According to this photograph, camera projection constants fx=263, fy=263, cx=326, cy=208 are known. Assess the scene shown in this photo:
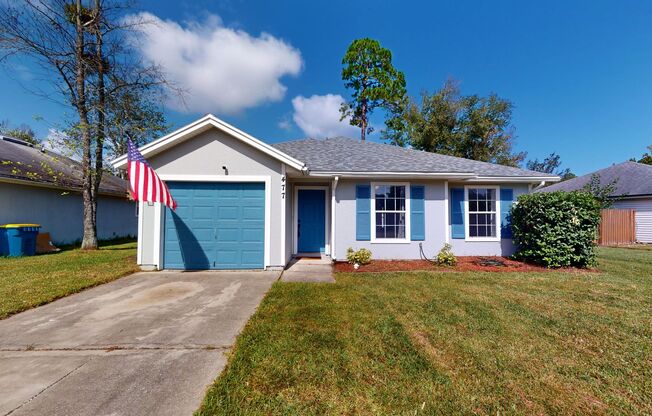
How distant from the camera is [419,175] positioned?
27.2 feet

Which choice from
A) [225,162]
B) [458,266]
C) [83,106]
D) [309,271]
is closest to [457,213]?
[458,266]

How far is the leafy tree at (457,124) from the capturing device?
23.8 m

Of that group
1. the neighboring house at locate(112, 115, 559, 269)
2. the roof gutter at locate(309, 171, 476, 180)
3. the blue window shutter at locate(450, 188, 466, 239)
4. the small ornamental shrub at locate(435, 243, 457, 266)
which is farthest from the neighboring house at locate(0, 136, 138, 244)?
the blue window shutter at locate(450, 188, 466, 239)

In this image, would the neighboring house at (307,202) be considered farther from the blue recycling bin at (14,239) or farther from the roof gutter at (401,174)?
the blue recycling bin at (14,239)

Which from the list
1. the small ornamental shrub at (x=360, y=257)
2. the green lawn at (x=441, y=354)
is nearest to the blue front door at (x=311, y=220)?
the small ornamental shrub at (x=360, y=257)

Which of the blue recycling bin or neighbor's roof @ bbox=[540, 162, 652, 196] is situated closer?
the blue recycling bin

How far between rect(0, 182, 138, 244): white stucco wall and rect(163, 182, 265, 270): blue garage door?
25.6 feet

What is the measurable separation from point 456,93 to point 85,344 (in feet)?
91.3

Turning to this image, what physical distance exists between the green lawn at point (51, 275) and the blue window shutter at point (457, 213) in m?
9.93

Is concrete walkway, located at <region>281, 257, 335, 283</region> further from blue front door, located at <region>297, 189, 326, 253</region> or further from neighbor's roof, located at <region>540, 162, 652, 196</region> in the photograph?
neighbor's roof, located at <region>540, 162, 652, 196</region>

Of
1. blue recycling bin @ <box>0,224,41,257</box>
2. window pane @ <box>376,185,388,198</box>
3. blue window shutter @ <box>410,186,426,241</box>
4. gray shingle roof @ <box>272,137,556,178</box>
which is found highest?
gray shingle roof @ <box>272,137,556,178</box>

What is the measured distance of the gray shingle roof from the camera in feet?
27.9

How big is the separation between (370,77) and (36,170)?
2296cm

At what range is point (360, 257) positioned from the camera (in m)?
7.96
